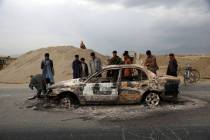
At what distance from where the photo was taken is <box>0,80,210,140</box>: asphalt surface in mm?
9938

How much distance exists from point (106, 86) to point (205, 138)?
5772 millimetres

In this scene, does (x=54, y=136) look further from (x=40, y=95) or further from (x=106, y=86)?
(x=40, y=95)

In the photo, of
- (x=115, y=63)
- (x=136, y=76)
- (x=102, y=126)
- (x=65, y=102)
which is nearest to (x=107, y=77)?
(x=136, y=76)

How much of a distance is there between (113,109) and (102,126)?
309 cm

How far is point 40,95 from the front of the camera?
648 inches

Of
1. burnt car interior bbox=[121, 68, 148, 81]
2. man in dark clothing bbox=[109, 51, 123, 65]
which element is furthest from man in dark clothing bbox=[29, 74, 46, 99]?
burnt car interior bbox=[121, 68, 148, 81]

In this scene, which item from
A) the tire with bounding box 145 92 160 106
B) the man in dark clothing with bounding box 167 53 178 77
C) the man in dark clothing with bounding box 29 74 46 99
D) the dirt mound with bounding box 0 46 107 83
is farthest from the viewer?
the dirt mound with bounding box 0 46 107 83

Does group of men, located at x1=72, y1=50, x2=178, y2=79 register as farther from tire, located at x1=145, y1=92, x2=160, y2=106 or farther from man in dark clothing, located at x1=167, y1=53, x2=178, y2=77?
tire, located at x1=145, y1=92, x2=160, y2=106

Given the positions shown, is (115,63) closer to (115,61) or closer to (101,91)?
(115,61)

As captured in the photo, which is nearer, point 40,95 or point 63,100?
point 63,100

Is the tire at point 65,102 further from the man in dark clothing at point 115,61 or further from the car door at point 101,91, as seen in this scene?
the man in dark clothing at point 115,61

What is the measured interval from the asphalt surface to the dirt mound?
1796 centimetres

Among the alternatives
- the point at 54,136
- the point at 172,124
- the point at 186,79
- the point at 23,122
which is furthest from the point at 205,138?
the point at 186,79

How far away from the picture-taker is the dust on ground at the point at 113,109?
43.2 feet
